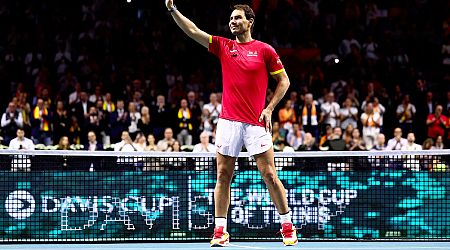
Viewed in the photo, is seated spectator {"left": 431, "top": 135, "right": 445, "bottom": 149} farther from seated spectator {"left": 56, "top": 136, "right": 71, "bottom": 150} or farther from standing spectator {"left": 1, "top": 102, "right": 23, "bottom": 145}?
standing spectator {"left": 1, "top": 102, "right": 23, "bottom": 145}

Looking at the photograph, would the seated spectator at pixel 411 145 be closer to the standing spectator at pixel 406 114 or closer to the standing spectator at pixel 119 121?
the standing spectator at pixel 406 114

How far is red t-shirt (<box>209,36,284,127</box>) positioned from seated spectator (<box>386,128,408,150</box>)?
10.6 meters

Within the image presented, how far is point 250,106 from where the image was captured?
452 inches

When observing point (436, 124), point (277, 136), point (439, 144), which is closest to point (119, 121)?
point (277, 136)

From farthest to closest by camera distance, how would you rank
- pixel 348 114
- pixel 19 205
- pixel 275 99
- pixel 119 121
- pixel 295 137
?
pixel 348 114
pixel 119 121
pixel 295 137
pixel 19 205
pixel 275 99

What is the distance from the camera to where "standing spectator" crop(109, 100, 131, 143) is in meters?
22.5

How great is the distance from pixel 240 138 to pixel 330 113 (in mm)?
12165

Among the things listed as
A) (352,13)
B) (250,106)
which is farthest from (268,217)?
(352,13)

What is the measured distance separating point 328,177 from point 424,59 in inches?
474

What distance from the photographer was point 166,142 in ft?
68.8

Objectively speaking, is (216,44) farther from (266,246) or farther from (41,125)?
(41,125)

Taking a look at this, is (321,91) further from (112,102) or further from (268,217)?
(268,217)

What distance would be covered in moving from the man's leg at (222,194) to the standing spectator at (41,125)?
37.4ft

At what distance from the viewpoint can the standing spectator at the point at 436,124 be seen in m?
23.1
